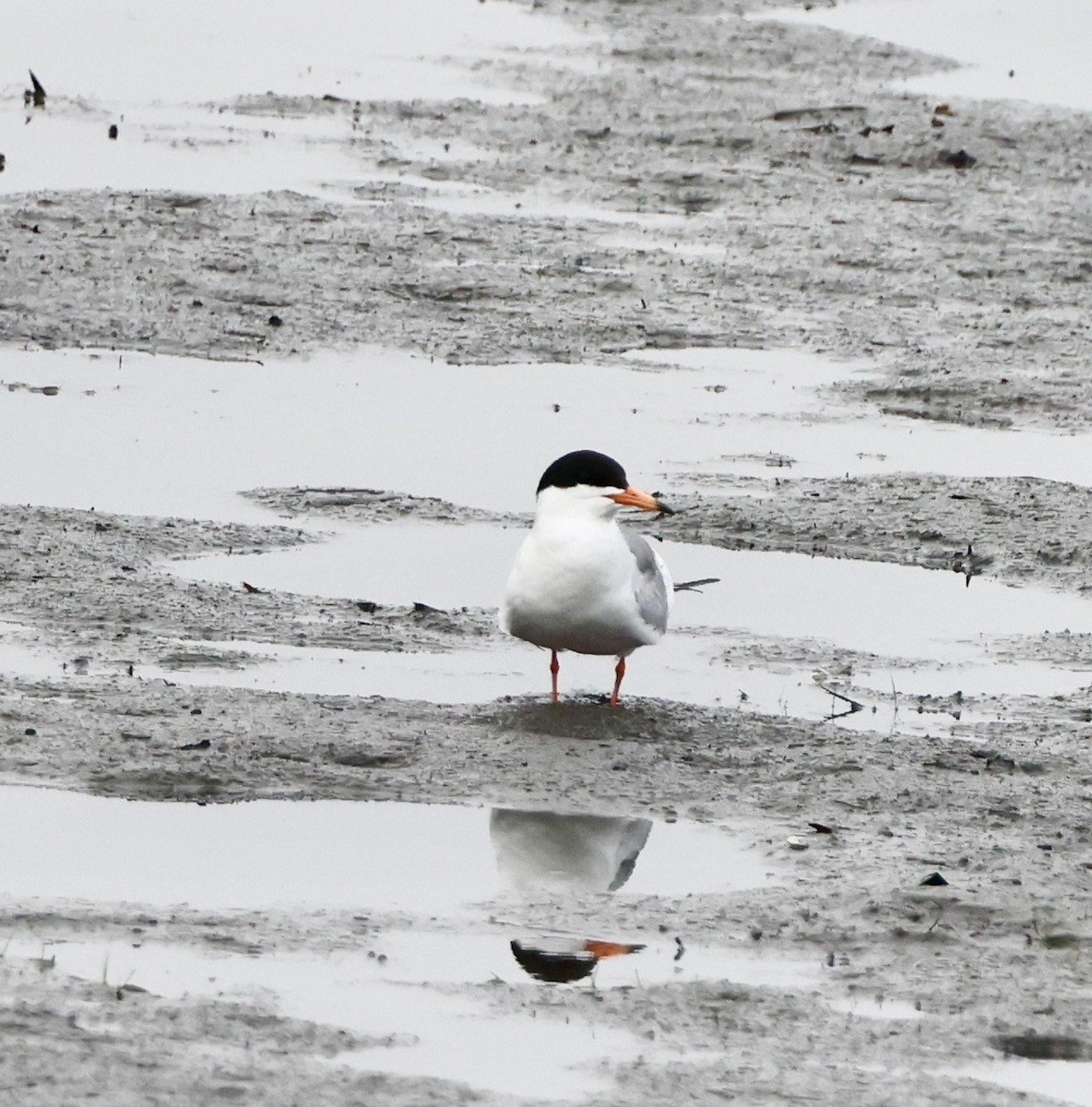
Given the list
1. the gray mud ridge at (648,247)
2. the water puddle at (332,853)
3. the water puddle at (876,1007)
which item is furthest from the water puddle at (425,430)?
the water puddle at (876,1007)

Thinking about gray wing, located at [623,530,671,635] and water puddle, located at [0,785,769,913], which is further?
gray wing, located at [623,530,671,635]

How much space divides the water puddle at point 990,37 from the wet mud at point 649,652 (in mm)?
1071

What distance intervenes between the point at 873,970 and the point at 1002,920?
510mm

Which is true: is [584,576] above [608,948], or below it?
above

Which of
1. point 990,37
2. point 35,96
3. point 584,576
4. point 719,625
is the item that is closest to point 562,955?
point 584,576

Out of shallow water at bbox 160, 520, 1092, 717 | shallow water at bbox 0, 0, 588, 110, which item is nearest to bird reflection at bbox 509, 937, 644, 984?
shallow water at bbox 160, 520, 1092, 717

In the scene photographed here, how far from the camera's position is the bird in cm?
798

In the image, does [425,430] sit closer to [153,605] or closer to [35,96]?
[153,605]

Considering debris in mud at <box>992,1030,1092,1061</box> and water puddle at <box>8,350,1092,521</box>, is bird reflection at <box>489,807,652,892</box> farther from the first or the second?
water puddle at <box>8,350,1092,521</box>

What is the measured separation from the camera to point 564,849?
664 cm

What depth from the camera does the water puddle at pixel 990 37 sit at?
20.6 m

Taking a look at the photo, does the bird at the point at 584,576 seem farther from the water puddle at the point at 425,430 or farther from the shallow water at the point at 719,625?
the water puddle at the point at 425,430

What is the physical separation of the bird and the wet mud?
9.9 inches

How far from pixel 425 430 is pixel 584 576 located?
3412 millimetres
